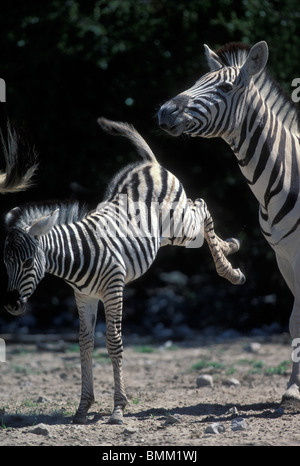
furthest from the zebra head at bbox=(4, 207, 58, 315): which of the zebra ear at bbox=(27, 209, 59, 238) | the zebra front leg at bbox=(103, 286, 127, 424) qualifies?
the zebra front leg at bbox=(103, 286, 127, 424)

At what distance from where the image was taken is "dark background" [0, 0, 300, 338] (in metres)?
11.1

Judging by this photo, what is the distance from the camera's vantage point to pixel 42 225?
560 centimetres

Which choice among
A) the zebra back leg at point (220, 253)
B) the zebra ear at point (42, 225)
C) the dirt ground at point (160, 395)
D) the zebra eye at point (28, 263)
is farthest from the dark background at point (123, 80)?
the zebra eye at point (28, 263)

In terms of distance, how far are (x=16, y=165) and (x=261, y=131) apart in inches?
85.0

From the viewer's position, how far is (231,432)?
541 cm

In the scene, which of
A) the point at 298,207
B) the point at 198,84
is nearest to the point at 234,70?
the point at 198,84

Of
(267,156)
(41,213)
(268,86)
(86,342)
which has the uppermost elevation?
(268,86)

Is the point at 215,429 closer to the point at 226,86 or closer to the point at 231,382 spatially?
the point at 231,382

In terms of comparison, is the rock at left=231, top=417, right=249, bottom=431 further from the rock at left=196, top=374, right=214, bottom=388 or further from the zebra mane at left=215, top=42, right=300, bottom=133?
the zebra mane at left=215, top=42, right=300, bottom=133

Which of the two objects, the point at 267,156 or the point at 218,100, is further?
the point at 267,156

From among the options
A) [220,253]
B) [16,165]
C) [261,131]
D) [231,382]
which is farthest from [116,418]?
[261,131]

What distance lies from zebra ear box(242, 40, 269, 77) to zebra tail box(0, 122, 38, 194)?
201 centimetres

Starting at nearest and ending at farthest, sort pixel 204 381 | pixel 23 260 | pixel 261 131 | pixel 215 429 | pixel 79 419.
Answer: pixel 215 429 → pixel 23 260 → pixel 79 419 → pixel 261 131 → pixel 204 381

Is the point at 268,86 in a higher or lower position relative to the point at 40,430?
higher
